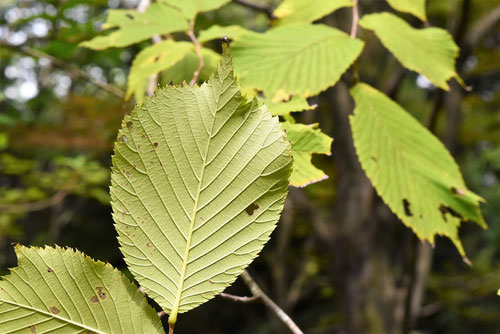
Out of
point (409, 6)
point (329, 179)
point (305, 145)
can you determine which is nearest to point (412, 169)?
point (305, 145)

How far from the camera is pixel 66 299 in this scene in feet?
0.79

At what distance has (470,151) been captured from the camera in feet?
21.1

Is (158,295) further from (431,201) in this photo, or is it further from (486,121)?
(486,121)

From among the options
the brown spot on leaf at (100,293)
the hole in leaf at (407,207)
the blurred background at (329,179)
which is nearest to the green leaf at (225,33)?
the blurred background at (329,179)

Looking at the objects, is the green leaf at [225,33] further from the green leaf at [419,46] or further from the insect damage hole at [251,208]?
the insect damage hole at [251,208]

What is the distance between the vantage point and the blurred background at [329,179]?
4.14 feet

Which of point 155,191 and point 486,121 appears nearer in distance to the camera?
point 155,191

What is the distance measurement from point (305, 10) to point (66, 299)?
0.50 metres

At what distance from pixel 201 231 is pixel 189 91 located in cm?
8

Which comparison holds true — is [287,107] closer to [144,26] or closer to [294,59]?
[294,59]

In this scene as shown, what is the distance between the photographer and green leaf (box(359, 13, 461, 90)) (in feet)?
1.69

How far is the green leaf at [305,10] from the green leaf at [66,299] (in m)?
0.45

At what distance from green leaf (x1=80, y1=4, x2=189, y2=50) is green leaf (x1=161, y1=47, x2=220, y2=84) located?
67 mm

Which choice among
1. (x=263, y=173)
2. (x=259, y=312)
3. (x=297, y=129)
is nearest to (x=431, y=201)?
(x=297, y=129)
